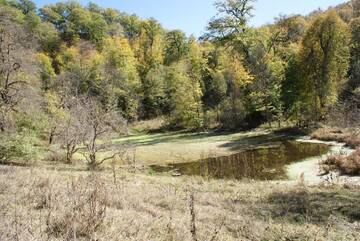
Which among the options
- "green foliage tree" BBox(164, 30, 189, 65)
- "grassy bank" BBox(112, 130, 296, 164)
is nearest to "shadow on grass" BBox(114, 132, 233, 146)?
"grassy bank" BBox(112, 130, 296, 164)

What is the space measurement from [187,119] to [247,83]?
800 cm

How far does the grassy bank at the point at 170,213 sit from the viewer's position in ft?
16.6

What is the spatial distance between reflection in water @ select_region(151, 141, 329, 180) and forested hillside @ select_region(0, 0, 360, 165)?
515cm

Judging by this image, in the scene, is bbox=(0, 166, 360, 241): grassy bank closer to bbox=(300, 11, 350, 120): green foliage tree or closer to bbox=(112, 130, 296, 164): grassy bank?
bbox=(112, 130, 296, 164): grassy bank

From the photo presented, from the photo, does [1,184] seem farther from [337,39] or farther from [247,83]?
[247,83]

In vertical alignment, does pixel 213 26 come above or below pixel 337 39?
above

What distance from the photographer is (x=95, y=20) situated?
85.2 meters

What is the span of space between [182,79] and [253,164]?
1052 inches

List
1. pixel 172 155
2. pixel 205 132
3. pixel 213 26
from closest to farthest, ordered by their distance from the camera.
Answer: pixel 172 155 → pixel 205 132 → pixel 213 26

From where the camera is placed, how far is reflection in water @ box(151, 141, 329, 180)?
722 inches

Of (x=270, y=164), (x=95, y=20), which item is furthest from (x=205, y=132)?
(x=95, y=20)

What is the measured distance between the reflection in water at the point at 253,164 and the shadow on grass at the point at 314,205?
19.3ft

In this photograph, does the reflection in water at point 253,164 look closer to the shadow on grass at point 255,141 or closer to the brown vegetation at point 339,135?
the brown vegetation at point 339,135

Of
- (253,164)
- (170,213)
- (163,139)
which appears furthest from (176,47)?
(170,213)
